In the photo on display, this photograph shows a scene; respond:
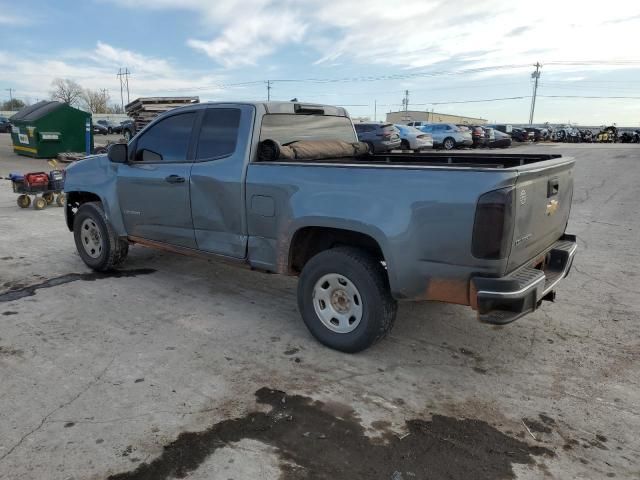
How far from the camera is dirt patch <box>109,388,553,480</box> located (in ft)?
8.35

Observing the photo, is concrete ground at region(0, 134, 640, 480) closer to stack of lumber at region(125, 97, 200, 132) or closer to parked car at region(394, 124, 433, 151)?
stack of lumber at region(125, 97, 200, 132)

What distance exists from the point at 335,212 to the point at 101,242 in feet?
10.8

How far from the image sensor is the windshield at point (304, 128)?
4453mm

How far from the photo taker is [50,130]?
1947cm

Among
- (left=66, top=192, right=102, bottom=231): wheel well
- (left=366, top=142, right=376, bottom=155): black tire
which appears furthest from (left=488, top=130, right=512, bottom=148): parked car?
(left=66, top=192, right=102, bottom=231): wheel well

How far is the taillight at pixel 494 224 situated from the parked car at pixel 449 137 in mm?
27806

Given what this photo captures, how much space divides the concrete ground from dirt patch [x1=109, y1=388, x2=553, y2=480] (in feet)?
0.07

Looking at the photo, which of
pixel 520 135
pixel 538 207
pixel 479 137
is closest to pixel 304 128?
pixel 538 207

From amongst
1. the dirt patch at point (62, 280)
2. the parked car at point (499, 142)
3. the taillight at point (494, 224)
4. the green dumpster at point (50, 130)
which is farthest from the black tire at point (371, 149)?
the parked car at point (499, 142)

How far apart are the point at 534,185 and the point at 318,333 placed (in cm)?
190

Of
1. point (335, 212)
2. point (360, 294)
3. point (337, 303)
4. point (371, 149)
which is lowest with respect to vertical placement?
point (337, 303)

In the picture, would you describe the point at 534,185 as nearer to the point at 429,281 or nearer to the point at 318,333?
the point at 429,281

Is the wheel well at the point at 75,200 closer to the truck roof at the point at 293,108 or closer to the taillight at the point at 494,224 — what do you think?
the truck roof at the point at 293,108

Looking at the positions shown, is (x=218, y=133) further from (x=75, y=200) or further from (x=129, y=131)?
(x=129, y=131)
